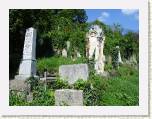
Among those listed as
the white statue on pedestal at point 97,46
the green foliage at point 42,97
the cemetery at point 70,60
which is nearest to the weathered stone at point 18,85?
the cemetery at point 70,60

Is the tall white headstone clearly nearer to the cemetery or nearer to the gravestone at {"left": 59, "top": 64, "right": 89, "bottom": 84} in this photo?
the cemetery

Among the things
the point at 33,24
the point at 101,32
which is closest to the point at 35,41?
the point at 33,24

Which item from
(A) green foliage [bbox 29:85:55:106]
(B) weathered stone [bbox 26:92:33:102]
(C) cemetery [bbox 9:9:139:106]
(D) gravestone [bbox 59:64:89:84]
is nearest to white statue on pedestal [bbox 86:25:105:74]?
(C) cemetery [bbox 9:9:139:106]

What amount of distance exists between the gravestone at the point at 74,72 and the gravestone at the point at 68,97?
0.20m

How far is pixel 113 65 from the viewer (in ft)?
23.2

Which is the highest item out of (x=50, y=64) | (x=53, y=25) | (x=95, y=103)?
(x=53, y=25)

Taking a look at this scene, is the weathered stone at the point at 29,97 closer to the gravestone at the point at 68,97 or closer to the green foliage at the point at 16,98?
the green foliage at the point at 16,98

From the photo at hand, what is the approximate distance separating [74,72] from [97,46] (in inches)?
15.5

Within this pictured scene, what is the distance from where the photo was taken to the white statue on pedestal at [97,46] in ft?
23.0

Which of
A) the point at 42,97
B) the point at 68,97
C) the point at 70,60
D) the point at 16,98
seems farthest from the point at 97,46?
the point at 16,98

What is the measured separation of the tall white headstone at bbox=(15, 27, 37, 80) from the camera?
7.03 metres

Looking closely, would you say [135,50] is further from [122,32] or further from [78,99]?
[78,99]

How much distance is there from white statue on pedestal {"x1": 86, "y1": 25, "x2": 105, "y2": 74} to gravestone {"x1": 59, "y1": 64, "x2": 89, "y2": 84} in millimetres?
134
